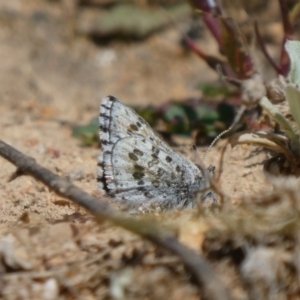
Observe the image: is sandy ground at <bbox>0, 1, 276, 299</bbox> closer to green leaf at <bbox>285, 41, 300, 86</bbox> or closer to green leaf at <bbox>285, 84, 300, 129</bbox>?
green leaf at <bbox>285, 84, 300, 129</bbox>

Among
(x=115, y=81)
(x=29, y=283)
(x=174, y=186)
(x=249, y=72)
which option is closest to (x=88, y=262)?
(x=29, y=283)

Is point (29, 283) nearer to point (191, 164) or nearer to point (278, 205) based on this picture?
point (278, 205)

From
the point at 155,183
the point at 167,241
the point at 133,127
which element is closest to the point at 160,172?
the point at 155,183

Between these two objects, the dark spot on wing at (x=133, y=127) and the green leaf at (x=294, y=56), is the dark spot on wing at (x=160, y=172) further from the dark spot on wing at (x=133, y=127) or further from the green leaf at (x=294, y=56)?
the green leaf at (x=294, y=56)

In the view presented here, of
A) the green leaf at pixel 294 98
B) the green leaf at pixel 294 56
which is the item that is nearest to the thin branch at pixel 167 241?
the green leaf at pixel 294 98

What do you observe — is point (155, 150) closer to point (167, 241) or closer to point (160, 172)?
point (160, 172)
